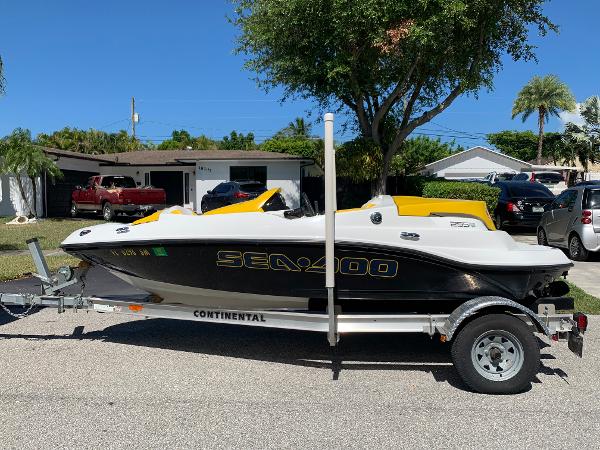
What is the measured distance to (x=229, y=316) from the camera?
17.0ft

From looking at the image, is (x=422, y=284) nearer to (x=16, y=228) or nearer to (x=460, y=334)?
(x=460, y=334)

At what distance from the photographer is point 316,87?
18609 millimetres

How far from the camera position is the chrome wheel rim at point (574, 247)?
11.8 meters

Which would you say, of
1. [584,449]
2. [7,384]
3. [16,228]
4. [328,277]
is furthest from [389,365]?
[16,228]

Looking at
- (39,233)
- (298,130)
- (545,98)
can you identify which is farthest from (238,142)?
(39,233)

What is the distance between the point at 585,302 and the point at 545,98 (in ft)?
141

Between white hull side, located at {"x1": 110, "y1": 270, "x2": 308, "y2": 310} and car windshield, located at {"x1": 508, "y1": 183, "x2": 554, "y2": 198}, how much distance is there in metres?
13.7

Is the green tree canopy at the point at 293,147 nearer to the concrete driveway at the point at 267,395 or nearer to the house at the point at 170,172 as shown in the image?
the house at the point at 170,172

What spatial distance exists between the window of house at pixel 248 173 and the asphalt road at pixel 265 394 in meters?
22.4

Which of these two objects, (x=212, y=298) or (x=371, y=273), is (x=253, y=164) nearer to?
(x=212, y=298)

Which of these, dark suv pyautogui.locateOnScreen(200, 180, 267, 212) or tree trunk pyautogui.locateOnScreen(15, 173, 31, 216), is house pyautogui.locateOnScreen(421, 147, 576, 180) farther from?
tree trunk pyautogui.locateOnScreen(15, 173, 31, 216)

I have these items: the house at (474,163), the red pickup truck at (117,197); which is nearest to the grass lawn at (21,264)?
the red pickup truck at (117,197)

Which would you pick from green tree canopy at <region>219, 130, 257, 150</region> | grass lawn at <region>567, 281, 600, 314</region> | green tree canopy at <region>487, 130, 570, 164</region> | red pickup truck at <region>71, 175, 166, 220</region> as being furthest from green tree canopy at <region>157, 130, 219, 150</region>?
grass lawn at <region>567, 281, 600, 314</region>

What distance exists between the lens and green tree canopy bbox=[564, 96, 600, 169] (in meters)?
41.9
